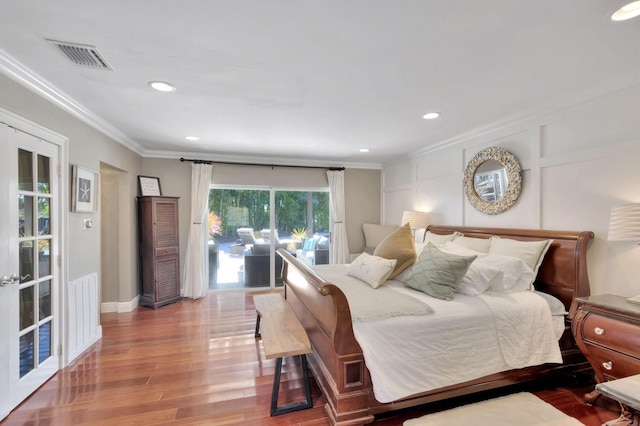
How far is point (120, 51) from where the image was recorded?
1.83 m

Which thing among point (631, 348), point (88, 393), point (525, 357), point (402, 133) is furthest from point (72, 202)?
point (631, 348)

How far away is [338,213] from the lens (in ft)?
18.5

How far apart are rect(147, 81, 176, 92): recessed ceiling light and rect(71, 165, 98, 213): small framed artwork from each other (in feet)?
4.35

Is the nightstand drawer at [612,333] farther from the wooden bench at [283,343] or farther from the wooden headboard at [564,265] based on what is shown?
the wooden bench at [283,343]

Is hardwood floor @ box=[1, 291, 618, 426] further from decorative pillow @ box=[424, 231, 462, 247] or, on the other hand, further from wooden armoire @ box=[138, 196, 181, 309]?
decorative pillow @ box=[424, 231, 462, 247]

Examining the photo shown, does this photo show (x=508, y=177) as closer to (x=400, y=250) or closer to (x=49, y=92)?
(x=400, y=250)

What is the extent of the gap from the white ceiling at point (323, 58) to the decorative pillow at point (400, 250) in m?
1.30

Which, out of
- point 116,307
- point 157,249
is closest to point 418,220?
point 157,249

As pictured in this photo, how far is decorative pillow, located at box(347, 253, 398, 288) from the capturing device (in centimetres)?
265

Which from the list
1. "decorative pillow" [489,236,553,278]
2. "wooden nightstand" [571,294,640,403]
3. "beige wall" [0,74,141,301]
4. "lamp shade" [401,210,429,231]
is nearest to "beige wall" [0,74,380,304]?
"beige wall" [0,74,141,301]

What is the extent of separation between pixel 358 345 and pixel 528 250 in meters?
1.91

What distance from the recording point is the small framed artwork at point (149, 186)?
4.52m

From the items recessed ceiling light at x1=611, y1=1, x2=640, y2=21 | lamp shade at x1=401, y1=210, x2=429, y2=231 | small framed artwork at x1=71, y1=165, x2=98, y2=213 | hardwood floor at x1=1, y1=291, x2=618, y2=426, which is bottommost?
hardwood floor at x1=1, y1=291, x2=618, y2=426

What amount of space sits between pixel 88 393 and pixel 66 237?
139 cm
